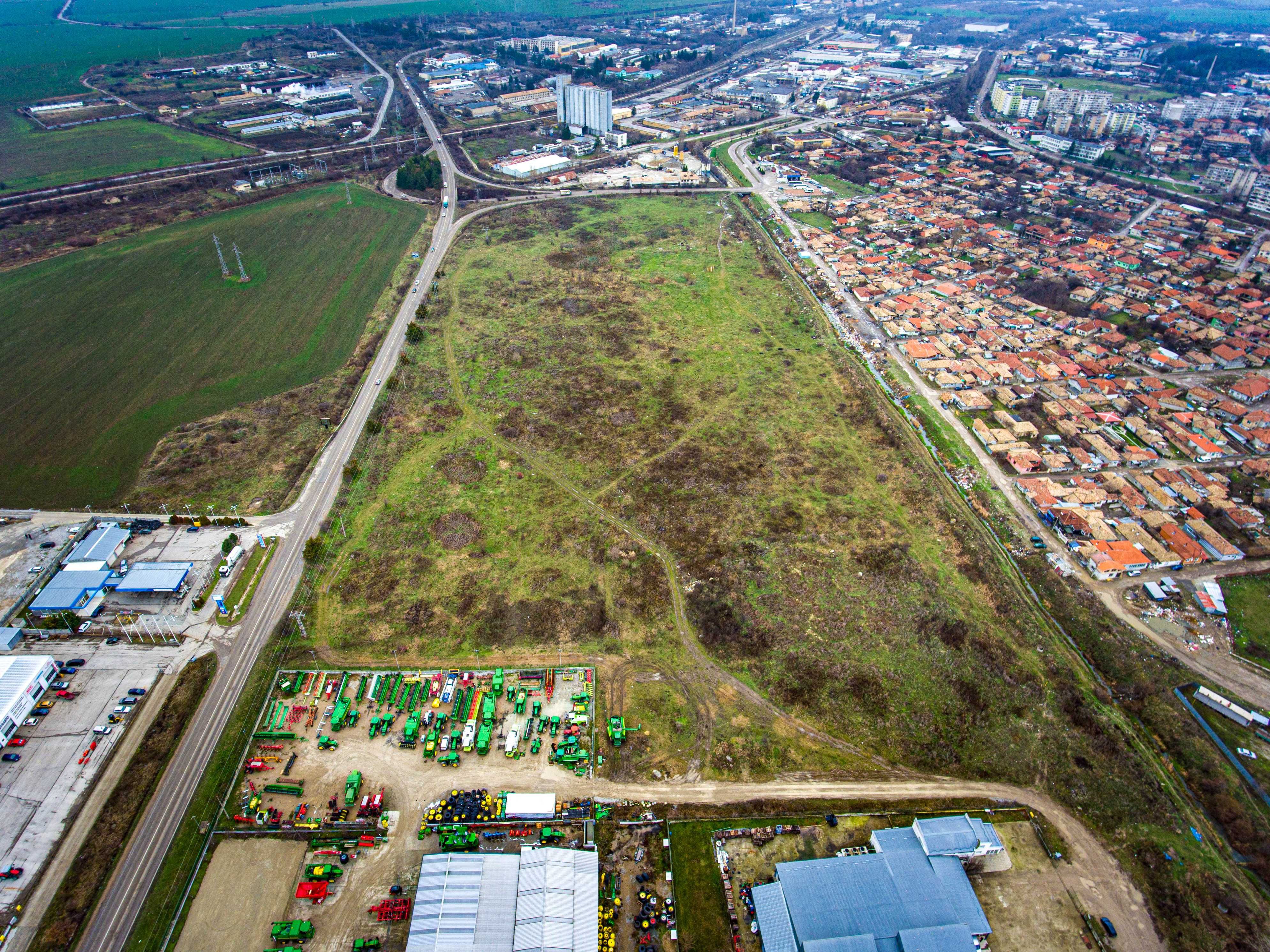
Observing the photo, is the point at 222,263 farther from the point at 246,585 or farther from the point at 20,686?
the point at 20,686

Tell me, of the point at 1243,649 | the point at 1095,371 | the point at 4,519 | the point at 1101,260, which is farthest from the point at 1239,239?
the point at 4,519

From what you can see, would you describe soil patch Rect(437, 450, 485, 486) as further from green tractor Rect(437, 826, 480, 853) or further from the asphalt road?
green tractor Rect(437, 826, 480, 853)

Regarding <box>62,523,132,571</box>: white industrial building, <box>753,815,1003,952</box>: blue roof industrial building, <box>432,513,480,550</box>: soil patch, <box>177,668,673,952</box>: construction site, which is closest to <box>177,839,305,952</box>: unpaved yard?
<box>177,668,673,952</box>: construction site

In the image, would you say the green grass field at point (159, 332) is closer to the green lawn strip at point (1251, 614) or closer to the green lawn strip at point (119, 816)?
the green lawn strip at point (119, 816)

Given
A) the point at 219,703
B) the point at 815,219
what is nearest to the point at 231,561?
the point at 219,703

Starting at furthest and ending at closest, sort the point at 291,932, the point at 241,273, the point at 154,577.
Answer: the point at 241,273 < the point at 154,577 < the point at 291,932

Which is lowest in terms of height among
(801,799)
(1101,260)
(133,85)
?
(801,799)

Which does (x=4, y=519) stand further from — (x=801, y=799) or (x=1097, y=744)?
(x=1097, y=744)
